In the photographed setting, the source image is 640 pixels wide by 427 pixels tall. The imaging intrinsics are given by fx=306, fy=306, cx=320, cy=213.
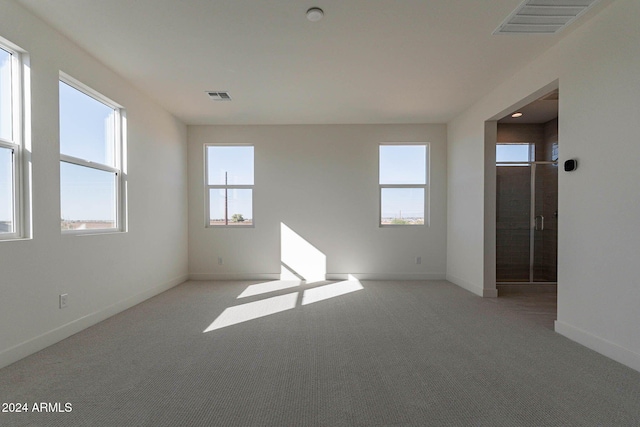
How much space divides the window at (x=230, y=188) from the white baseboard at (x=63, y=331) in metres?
1.76

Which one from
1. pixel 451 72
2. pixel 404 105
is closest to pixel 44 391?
pixel 451 72

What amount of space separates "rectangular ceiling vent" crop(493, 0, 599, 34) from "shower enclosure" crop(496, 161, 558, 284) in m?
2.64

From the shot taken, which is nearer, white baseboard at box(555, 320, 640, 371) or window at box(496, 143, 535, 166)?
white baseboard at box(555, 320, 640, 371)

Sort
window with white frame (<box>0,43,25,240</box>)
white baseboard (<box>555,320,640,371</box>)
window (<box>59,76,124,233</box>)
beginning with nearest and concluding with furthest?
white baseboard (<box>555,320,640,371</box>) < window with white frame (<box>0,43,25,240</box>) < window (<box>59,76,124,233</box>)

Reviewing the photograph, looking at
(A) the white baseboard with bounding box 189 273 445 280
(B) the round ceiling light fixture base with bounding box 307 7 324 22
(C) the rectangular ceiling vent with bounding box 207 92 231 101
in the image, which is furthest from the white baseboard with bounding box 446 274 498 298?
(C) the rectangular ceiling vent with bounding box 207 92 231 101

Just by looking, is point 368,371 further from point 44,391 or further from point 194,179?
point 194,179

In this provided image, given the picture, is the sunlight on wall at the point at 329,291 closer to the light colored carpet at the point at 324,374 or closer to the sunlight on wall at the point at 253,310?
the sunlight on wall at the point at 253,310

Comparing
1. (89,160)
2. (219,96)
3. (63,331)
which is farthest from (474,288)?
(89,160)

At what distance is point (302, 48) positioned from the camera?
293cm

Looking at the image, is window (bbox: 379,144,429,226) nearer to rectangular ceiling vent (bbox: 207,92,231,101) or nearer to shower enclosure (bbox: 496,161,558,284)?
shower enclosure (bbox: 496,161,558,284)

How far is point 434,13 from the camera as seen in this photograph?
7.93ft

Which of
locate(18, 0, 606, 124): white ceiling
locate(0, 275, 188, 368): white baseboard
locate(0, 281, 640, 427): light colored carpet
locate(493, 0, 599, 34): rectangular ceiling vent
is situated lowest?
locate(0, 281, 640, 427): light colored carpet

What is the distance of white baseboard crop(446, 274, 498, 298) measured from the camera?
4.22 meters

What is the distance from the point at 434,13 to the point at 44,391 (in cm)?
380
